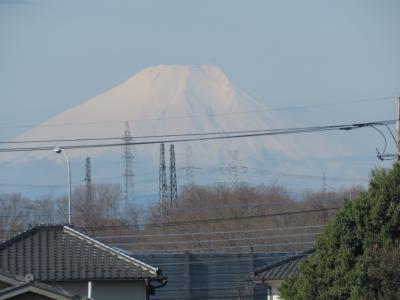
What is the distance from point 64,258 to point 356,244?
1312 cm

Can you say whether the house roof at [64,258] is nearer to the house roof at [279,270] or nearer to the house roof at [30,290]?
the house roof at [279,270]

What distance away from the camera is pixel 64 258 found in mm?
35219

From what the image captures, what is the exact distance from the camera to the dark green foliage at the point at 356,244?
24109 millimetres

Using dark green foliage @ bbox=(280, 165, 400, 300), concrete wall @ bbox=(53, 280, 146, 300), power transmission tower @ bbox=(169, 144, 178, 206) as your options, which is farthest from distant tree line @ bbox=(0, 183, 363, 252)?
dark green foliage @ bbox=(280, 165, 400, 300)

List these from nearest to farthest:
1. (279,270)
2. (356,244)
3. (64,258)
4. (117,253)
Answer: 1. (356,244)
2. (117,253)
3. (64,258)
4. (279,270)

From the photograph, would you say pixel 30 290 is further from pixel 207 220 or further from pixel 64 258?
pixel 207 220

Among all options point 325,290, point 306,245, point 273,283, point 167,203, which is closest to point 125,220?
point 167,203

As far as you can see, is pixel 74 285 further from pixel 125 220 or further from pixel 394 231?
pixel 125 220

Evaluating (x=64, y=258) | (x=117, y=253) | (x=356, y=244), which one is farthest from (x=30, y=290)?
(x=64, y=258)

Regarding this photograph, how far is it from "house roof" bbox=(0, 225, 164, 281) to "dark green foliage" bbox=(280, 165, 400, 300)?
9.49m

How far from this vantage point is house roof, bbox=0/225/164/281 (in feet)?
111

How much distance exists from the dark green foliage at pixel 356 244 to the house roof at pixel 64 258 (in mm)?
9493

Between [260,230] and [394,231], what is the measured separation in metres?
42.3

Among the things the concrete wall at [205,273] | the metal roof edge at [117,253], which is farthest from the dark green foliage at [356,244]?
the concrete wall at [205,273]
